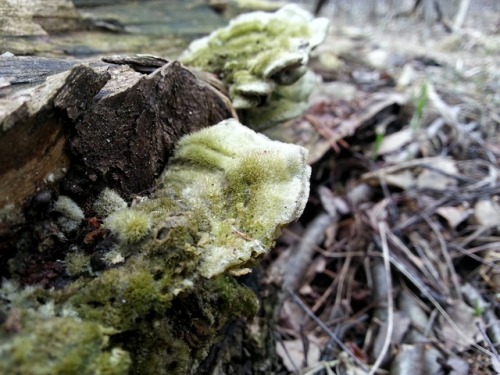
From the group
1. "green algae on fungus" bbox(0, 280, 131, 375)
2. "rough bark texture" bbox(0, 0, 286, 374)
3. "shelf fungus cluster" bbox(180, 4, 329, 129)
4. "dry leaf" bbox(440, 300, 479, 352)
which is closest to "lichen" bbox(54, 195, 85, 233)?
"rough bark texture" bbox(0, 0, 286, 374)

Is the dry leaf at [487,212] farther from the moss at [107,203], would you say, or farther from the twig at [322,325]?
the moss at [107,203]

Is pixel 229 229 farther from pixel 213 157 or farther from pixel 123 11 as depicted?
pixel 123 11

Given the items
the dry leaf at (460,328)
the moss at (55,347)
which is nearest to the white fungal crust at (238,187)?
the moss at (55,347)

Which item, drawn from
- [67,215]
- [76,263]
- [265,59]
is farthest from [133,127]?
[265,59]

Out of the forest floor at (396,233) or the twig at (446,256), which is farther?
the twig at (446,256)

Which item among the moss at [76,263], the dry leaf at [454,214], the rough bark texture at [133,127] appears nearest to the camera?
the moss at [76,263]

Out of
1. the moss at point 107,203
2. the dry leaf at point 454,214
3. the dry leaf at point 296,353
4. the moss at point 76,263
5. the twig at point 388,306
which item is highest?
the moss at point 107,203

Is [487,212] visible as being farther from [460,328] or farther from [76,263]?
[76,263]
